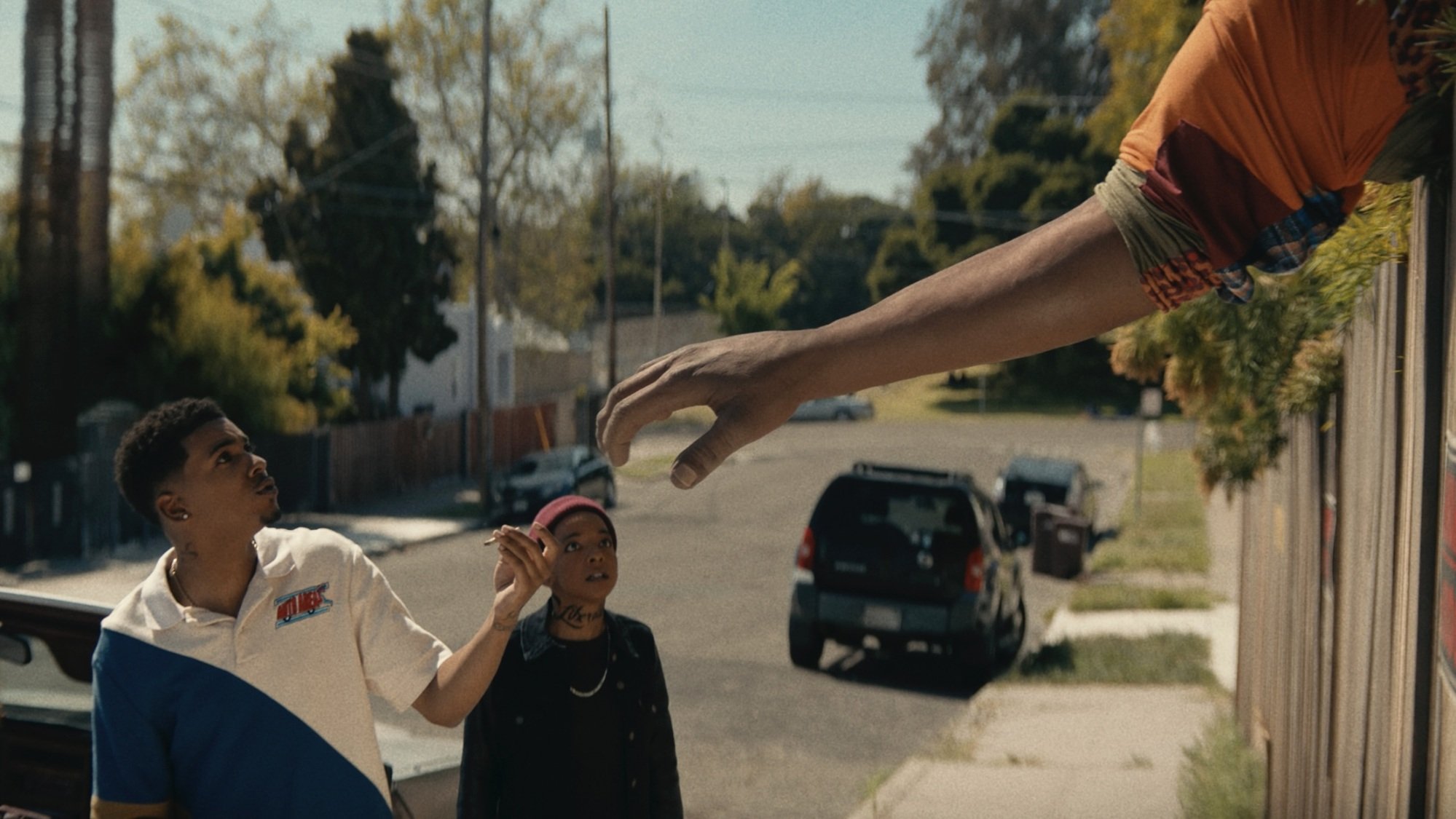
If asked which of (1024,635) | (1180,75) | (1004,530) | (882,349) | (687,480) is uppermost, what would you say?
(1180,75)

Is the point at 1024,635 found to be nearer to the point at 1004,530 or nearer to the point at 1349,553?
the point at 1004,530

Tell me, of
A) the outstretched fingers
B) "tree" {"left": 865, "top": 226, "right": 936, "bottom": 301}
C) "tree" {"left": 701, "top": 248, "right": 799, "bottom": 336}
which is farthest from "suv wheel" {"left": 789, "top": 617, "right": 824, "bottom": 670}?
"tree" {"left": 865, "top": 226, "right": 936, "bottom": 301}

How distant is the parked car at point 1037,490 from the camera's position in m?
22.9

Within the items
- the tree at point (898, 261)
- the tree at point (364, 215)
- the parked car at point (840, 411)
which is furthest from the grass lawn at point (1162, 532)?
the tree at point (898, 261)

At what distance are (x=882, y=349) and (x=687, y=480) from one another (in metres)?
0.29

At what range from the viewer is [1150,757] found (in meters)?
8.66

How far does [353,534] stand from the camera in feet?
65.6

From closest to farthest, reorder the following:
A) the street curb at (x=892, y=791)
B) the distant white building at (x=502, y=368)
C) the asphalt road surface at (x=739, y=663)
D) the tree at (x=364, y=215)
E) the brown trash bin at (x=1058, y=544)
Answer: the street curb at (x=892, y=791)
the asphalt road surface at (x=739, y=663)
the brown trash bin at (x=1058, y=544)
the tree at (x=364, y=215)
the distant white building at (x=502, y=368)

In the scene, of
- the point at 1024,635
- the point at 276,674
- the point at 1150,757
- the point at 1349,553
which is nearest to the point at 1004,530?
the point at 1024,635

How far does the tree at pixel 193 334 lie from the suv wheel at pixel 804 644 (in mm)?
11881

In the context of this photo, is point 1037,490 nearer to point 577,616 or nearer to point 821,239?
point 577,616

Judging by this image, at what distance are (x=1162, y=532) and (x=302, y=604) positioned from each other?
69.9 ft

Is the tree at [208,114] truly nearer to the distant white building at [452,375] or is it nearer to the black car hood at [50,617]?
the distant white building at [452,375]

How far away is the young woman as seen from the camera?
325 centimetres
